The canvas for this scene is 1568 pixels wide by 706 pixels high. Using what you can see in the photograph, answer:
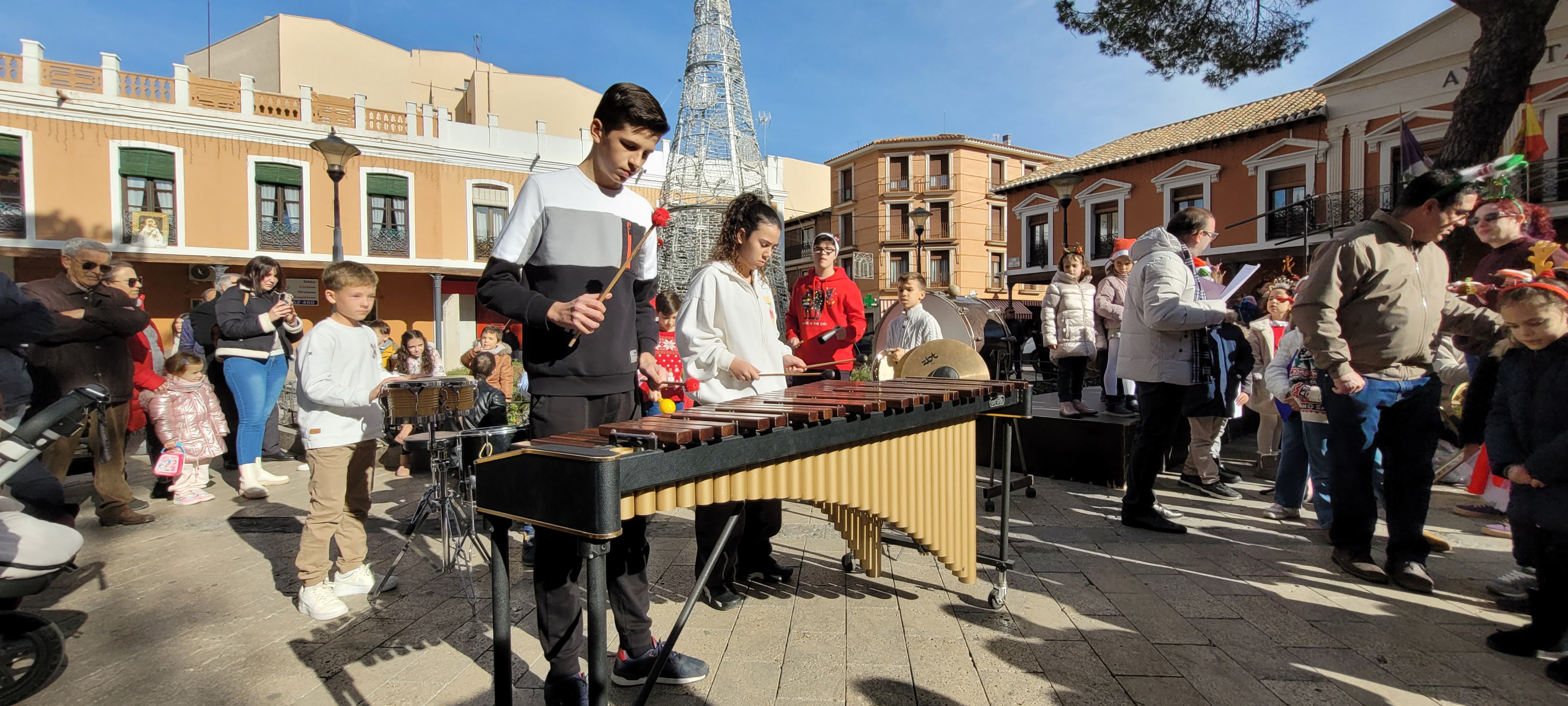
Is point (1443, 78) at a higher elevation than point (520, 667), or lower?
higher

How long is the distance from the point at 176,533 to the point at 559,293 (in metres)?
3.74

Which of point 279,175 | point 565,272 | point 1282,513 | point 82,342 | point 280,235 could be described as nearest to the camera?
point 565,272

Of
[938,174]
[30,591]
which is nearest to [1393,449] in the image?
[30,591]

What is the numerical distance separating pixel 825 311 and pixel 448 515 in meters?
2.85

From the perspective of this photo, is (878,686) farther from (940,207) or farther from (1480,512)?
(940,207)

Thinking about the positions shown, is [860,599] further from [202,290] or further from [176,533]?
[202,290]

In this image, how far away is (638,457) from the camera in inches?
63.0

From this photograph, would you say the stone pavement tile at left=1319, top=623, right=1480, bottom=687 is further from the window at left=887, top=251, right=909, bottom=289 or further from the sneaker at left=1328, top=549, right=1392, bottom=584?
the window at left=887, top=251, right=909, bottom=289

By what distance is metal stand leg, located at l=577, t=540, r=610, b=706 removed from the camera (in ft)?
5.15

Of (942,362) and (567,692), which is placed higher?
(942,362)

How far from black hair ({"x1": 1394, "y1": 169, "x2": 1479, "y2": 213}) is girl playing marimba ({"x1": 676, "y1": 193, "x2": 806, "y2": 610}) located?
2.99m

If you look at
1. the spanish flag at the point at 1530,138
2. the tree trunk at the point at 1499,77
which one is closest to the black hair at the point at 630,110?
the tree trunk at the point at 1499,77

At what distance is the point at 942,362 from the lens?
3.86m

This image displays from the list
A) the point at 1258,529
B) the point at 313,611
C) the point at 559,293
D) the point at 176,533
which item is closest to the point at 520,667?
the point at 313,611
